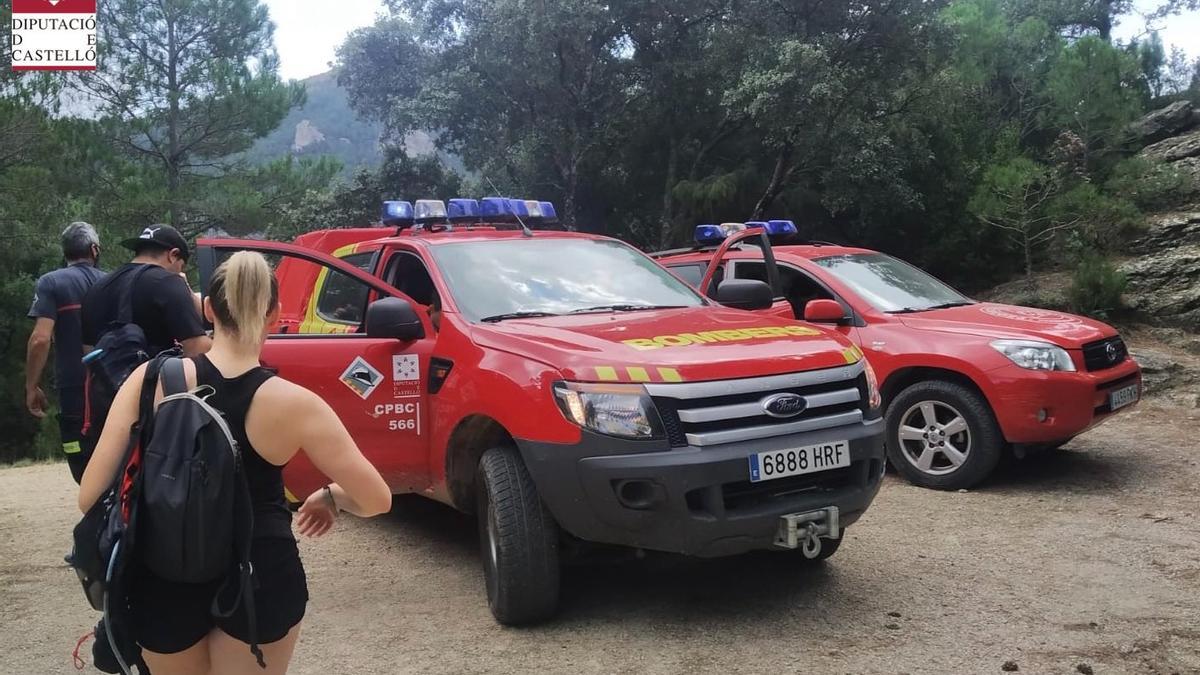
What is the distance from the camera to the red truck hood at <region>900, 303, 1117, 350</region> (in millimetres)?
5863

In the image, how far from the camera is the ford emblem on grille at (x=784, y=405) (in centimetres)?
364

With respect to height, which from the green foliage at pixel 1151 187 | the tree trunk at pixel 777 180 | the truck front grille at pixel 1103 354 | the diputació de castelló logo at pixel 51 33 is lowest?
the truck front grille at pixel 1103 354

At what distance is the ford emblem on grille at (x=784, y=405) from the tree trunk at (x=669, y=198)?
1596 cm

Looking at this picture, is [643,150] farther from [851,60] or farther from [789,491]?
[789,491]

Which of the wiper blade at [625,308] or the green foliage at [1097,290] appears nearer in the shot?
the wiper blade at [625,308]

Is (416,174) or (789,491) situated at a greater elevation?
(416,174)

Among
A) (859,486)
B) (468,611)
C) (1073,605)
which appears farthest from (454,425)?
(1073,605)

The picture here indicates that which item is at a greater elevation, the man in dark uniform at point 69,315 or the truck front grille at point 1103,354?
the man in dark uniform at point 69,315

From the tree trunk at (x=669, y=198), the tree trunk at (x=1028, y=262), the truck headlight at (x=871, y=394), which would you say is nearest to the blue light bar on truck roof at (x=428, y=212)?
the truck headlight at (x=871, y=394)

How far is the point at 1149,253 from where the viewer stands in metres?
13.0

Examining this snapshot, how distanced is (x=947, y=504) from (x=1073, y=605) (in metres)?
1.73

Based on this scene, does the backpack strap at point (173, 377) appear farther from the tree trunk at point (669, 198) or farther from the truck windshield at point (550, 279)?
the tree trunk at point (669, 198)

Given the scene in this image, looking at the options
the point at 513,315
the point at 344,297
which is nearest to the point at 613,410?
the point at 513,315

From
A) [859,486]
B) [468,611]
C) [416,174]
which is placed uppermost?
[416,174]
